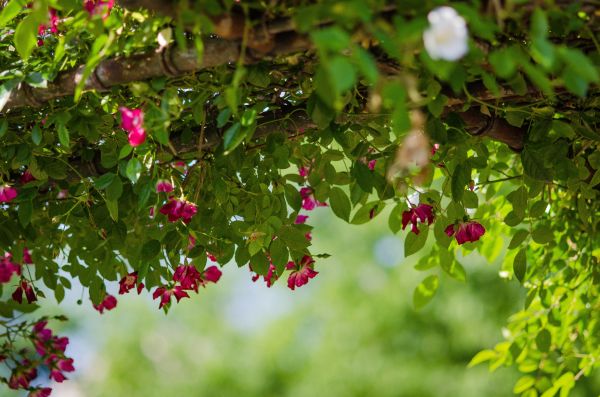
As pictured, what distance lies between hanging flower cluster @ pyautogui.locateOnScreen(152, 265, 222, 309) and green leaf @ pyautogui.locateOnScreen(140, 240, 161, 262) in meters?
0.07

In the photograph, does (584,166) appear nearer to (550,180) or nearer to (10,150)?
(550,180)

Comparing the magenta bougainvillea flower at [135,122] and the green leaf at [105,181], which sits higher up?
the green leaf at [105,181]

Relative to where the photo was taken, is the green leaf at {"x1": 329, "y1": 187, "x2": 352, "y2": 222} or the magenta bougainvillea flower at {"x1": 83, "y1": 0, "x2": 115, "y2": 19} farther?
the green leaf at {"x1": 329, "y1": 187, "x2": 352, "y2": 222}

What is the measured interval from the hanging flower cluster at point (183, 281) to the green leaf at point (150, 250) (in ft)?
0.22

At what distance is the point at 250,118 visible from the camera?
108 centimetres

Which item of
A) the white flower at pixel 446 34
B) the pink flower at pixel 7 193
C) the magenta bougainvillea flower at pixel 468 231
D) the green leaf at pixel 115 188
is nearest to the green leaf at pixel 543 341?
the magenta bougainvillea flower at pixel 468 231

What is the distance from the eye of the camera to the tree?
88 cm

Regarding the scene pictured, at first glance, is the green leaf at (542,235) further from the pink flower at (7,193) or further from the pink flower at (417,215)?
the pink flower at (7,193)

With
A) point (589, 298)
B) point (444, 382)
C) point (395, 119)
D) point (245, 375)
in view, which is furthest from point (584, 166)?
point (245, 375)

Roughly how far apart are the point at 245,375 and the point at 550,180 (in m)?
5.70

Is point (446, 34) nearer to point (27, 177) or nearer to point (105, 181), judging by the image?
point (105, 181)

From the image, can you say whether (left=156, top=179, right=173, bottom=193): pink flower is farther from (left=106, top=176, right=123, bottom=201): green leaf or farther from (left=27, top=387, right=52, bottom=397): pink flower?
(left=27, top=387, right=52, bottom=397): pink flower

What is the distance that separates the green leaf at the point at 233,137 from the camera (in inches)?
42.4

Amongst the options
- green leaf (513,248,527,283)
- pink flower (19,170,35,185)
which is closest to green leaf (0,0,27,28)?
pink flower (19,170,35,185)
